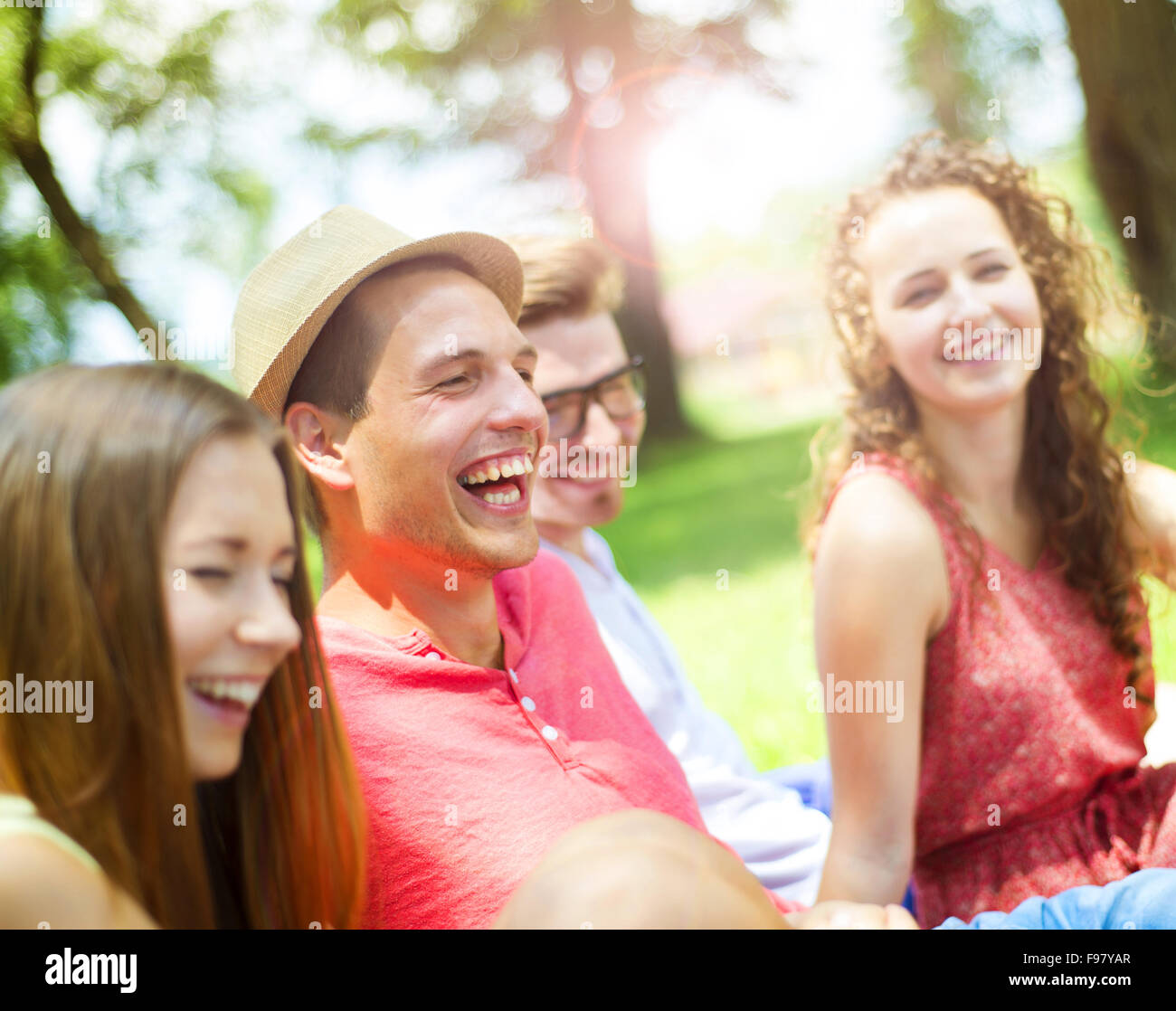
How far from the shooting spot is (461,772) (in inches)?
56.4

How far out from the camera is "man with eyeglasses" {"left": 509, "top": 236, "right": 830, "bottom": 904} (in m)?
2.15

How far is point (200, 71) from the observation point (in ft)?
7.30

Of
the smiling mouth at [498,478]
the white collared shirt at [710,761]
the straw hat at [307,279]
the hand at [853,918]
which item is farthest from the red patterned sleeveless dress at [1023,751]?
the straw hat at [307,279]

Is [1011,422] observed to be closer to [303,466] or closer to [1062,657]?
[1062,657]

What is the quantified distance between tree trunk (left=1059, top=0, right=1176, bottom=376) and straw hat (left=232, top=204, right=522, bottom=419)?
4.21 meters

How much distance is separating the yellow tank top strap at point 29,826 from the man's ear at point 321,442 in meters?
0.61

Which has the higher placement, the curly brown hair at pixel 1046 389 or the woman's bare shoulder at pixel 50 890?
the curly brown hair at pixel 1046 389

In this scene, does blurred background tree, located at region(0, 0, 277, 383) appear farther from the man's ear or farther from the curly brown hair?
the curly brown hair

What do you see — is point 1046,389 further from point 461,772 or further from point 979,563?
point 461,772

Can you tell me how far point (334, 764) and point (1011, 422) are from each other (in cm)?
143

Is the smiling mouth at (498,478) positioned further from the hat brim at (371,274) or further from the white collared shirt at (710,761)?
the white collared shirt at (710,761)

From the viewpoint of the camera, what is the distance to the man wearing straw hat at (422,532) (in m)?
1.40

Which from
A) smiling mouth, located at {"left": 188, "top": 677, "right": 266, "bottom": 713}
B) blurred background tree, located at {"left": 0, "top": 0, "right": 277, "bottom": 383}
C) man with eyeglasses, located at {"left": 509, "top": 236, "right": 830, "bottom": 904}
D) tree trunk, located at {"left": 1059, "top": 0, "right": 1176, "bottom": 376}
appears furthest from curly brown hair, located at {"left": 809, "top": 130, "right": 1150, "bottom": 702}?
tree trunk, located at {"left": 1059, "top": 0, "right": 1176, "bottom": 376}
